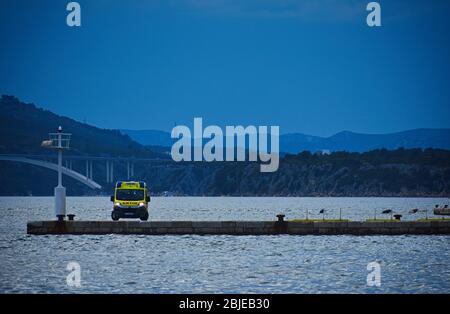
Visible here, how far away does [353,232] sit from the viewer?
6334 cm

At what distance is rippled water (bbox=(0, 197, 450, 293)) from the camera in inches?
1475

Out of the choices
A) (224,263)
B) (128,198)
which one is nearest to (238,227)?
(128,198)

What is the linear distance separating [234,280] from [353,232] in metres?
25.2

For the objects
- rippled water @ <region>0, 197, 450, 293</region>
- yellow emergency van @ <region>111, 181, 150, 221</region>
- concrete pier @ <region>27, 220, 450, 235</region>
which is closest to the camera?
rippled water @ <region>0, 197, 450, 293</region>

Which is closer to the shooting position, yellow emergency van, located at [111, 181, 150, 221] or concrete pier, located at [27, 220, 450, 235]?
concrete pier, located at [27, 220, 450, 235]

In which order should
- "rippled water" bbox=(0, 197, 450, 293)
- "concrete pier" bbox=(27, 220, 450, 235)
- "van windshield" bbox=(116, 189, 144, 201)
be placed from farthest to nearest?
"van windshield" bbox=(116, 189, 144, 201)
"concrete pier" bbox=(27, 220, 450, 235)
"rippled water" bbox=(0, 197, 450, 293)

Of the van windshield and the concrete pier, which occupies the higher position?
the van windshield

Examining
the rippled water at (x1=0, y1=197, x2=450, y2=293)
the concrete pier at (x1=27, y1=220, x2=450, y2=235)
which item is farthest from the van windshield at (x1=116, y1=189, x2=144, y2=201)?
the concrete pier at (x1=27, y1=220, x2=450, y2=235)

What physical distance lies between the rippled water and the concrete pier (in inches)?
32.9

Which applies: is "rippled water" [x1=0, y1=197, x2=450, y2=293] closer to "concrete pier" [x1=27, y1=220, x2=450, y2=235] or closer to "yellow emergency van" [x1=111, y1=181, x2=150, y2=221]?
"concrete pier" [x1=27, y1=220, x2=450, y2=235]

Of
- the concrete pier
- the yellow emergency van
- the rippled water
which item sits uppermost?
the yellow emergency van
